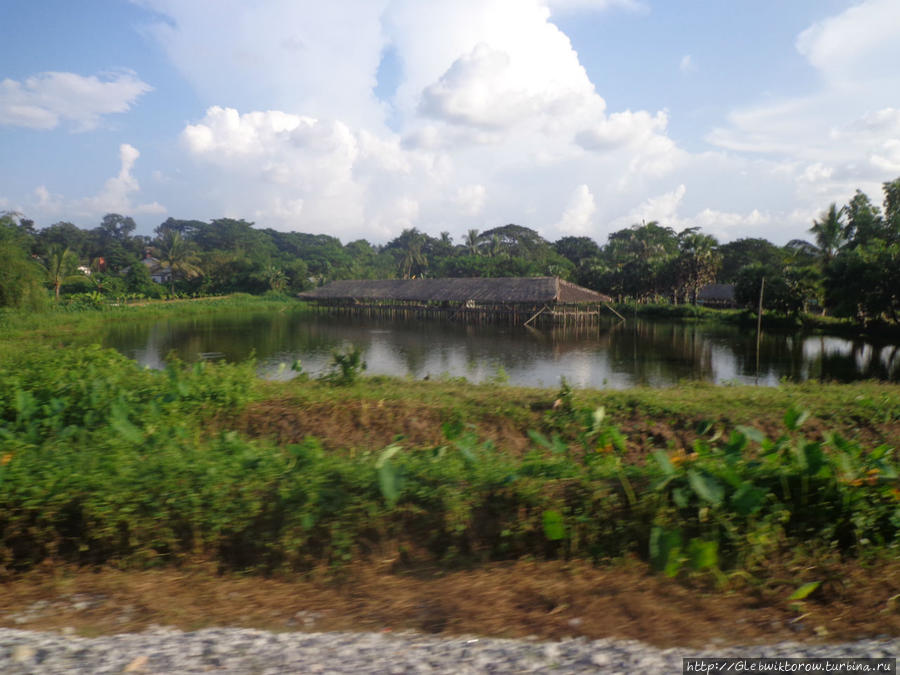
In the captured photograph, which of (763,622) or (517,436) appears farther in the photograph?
(517,436)

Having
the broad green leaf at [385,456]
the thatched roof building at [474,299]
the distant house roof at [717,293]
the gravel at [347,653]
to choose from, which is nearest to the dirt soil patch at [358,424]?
the broad green leaf at [385,456]

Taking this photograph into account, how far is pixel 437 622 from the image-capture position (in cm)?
271

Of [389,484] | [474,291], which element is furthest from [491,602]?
[474,291]

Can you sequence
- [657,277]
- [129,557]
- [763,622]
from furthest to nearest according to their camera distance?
[657,277], [129,557], [763,622]

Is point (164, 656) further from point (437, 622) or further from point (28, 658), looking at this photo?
point (437, 622)

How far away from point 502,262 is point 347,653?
169ft

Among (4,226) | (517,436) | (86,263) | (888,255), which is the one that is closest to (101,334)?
(4,226)

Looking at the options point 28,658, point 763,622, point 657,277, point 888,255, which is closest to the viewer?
point 28,658

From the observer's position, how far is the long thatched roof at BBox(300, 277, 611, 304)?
34156 millimetres

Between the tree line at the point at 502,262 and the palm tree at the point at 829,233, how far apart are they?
0.22 feet

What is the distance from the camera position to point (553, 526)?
10.6ft

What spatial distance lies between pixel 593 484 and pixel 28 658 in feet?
9.62

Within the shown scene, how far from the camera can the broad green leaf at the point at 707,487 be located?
321 cm

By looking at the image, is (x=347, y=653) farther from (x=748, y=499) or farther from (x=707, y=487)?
(x=748, y=499)
